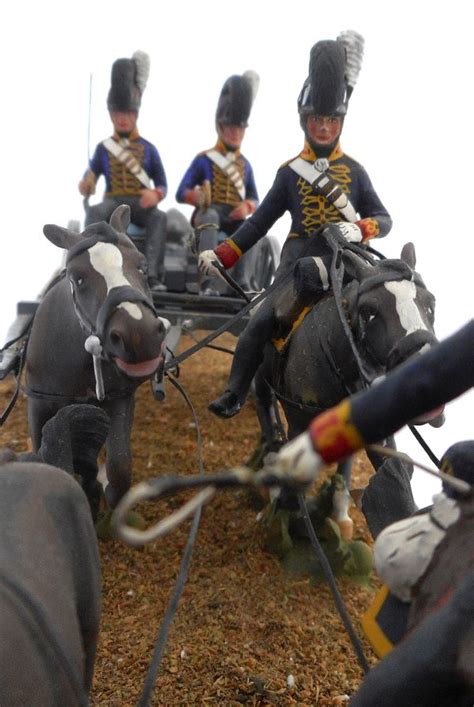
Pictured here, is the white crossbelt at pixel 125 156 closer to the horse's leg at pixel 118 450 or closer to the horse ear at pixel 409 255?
the horse's leg at pixel 118 450

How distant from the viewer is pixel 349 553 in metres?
2.78

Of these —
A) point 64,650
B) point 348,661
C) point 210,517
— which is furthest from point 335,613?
point 64,650

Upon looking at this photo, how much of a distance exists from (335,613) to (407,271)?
134 cm

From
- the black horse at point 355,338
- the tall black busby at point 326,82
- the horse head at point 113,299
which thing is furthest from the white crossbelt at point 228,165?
the horse head at point 113,299

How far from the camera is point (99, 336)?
6.60 ft

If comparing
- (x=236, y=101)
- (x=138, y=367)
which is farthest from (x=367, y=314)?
(x=236, y=101)

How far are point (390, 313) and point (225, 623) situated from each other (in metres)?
1.30

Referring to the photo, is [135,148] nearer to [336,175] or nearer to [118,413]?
[336,175]

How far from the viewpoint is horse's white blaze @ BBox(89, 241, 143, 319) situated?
2.04m

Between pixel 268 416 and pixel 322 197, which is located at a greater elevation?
pixel 322 197

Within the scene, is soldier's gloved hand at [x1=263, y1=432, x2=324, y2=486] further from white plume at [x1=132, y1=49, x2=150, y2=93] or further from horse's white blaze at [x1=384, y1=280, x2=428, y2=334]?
white plume at [x1=132, y1=49, x2=150, y2=93]

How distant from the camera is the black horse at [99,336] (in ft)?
6.41

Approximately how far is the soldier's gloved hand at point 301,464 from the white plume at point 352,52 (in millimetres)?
2090

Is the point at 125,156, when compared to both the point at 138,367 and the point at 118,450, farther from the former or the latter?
the point at 138,367
